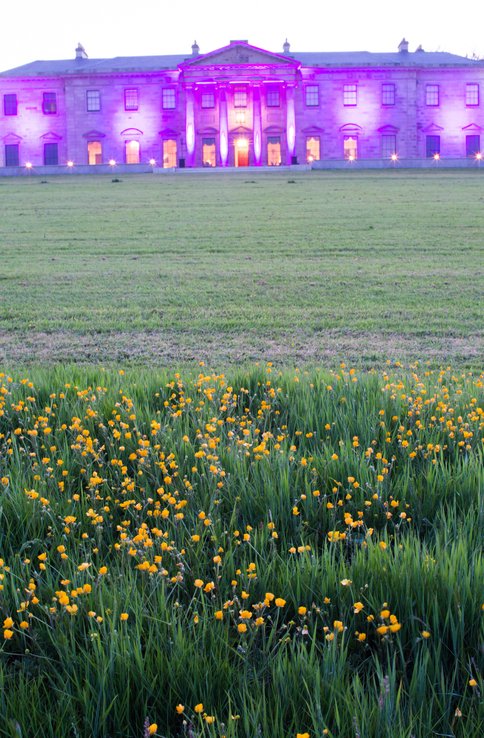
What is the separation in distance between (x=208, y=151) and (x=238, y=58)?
8.92 meters

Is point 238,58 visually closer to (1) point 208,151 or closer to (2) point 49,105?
(1) point 208,151

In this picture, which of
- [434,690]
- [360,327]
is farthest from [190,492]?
[360,327]

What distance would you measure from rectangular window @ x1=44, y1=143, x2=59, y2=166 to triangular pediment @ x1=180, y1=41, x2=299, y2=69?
15716 millimetres

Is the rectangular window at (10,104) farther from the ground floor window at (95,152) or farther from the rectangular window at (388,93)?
the rectangular window at (388,93)

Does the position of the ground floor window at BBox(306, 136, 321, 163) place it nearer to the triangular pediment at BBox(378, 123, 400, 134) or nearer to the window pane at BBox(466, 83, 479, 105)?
the triangular pediment at BBox(378, 123, 400, 134)

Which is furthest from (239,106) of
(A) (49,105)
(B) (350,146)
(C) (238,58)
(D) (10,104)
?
(D) (10,104)

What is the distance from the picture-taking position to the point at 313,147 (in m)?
73.5

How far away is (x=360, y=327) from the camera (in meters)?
9.84

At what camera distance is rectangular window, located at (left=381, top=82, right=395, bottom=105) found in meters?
72.4

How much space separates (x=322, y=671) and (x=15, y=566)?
1429 millimetres

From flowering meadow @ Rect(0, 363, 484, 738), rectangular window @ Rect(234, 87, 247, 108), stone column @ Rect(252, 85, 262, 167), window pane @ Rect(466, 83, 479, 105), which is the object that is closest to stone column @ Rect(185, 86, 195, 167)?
rectangular window @ Rect(234, 87, 247, 108)

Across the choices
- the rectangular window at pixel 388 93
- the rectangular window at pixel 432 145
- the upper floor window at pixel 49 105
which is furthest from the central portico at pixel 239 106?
the rectangular window at pixel 432 145

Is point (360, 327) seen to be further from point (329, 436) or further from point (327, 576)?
point (327, 576)

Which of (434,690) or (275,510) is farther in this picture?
(275,510)
